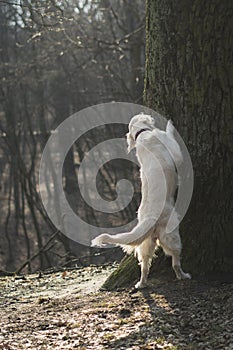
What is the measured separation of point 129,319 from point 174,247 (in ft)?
3.39

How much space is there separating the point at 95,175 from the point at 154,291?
17.6 meters

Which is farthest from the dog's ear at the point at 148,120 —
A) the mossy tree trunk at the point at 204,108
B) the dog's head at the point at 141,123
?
the mossy tree trunk at the point at 204,108

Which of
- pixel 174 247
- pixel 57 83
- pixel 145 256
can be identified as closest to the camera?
pixel 174 247

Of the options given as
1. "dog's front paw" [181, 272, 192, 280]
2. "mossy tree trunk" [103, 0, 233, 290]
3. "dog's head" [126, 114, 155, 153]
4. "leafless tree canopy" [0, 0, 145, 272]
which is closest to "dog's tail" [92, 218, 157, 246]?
"mossy tree trunk" [103, 0, 233, 290]

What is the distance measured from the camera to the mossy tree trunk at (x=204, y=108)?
20.0 feet

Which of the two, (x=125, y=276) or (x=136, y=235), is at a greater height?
(x=136, y=235)

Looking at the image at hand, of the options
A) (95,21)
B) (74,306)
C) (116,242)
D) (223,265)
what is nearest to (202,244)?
(223,265)

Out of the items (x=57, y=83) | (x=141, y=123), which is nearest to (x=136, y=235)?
(x=141, y=123)

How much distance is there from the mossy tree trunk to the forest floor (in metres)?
0.42

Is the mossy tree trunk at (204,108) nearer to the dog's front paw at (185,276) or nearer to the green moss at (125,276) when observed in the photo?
the dog's front paw at (185,276)

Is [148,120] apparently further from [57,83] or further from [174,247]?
[57,83]

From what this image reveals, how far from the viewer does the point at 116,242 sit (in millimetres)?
5840

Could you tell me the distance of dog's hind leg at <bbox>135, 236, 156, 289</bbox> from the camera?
637cm

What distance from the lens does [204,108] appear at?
6203 mm
